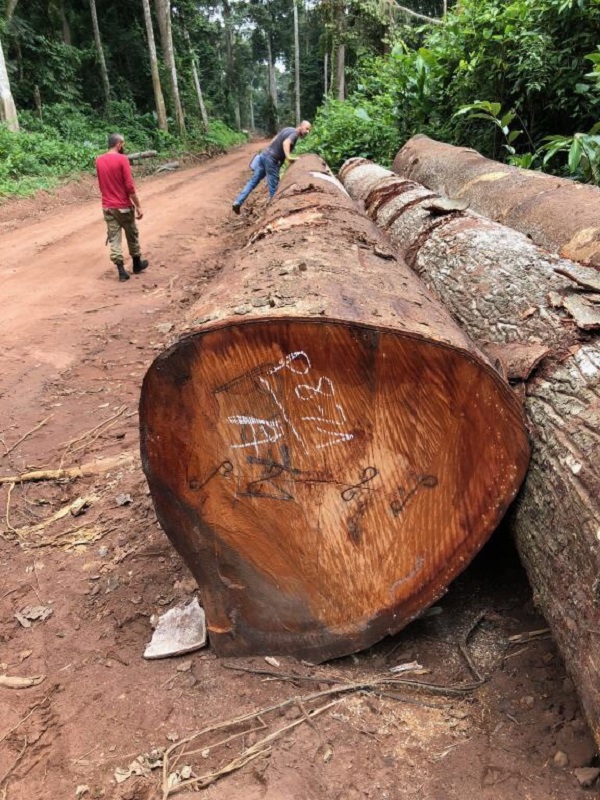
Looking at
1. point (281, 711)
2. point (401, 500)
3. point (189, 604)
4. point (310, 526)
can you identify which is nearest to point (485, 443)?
point (401, 500)

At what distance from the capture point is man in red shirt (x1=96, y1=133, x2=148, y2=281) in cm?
676

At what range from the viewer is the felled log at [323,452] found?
1715 millimetres

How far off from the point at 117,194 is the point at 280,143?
2.70m

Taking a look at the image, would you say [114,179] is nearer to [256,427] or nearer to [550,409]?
[256,427]

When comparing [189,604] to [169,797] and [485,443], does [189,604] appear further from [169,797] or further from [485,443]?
[485,443]

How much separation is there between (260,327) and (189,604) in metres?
1.33

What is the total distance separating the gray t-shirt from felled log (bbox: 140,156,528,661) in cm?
672

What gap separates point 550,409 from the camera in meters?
1.83

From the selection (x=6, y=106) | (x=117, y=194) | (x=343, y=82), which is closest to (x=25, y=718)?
(x=117, y=194)

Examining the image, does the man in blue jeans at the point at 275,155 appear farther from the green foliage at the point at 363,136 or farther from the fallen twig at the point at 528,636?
the fallen twig at the point at 528,636

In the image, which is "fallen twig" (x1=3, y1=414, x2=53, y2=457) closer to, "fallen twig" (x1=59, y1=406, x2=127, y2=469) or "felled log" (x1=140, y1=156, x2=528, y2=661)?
"fallen twig" (x1=59, y1=406, x2=127, y2=469)

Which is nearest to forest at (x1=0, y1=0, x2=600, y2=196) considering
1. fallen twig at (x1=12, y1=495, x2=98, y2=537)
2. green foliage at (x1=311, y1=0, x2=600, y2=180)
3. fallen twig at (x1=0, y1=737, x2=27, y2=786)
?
green foliage at (x1=311, y1=0, x2=600, y2=180)

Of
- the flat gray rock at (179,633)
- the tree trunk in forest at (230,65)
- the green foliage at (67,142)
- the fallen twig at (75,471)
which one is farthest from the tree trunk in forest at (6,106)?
the tree trunk in forest at (230,65)

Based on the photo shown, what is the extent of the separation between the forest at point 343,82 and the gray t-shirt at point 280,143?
5.41 ft
